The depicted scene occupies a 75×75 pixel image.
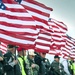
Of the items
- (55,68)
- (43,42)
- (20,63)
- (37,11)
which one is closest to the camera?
(20,63)

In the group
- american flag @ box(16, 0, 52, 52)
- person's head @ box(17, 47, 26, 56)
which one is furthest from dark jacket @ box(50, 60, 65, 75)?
person's head @ box(17, 47, 26, 56)

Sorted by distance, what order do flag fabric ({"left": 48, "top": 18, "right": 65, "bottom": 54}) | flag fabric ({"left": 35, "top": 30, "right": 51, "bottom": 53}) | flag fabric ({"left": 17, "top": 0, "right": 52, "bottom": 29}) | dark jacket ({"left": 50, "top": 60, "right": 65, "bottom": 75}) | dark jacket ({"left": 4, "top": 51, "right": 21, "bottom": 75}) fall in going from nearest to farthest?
dark jacket ({"left": 4, "top": 51, "right": 21, "bottom": 75}), flag fabric ({"left": 17, "top": 0, "right": 52, "bottom": 29}), flag fabric ({"left": 35, "top": 30, "right": 51, "bottom": 53}), dark jacket ({"left": 50, "top": 60, "right": 65, "bottom": 75}), flag fabric ({"left": 48, "top": 18, "right": 65, "bottom": 54})

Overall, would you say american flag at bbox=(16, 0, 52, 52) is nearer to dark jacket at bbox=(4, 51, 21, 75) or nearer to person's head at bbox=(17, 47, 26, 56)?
person's head at bbox=(17, 47, 26, 56)

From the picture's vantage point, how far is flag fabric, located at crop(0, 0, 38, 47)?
10234 millimetres

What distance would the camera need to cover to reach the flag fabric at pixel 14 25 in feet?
33.6

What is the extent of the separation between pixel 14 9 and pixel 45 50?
333 cm

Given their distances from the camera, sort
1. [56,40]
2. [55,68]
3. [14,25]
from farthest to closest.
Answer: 1. [56,40]
2. [55,68]
3. [14,25]

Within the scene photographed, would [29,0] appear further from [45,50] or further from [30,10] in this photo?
[45,50]

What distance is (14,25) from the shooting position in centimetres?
1045

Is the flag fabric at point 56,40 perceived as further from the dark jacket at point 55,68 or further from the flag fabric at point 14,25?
the flag fabric at point 14,25

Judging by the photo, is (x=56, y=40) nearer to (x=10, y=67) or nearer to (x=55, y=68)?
(x=55, y=68)

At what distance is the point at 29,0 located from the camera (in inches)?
493

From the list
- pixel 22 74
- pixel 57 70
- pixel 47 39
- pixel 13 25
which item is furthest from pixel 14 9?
pixel 57 70

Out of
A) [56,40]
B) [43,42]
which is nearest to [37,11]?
[43,42]
